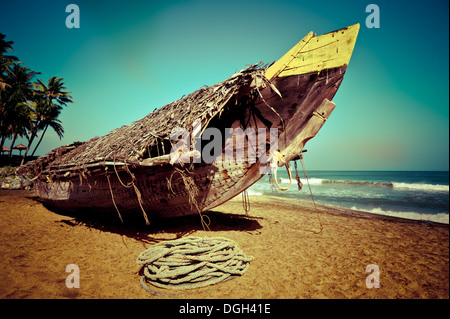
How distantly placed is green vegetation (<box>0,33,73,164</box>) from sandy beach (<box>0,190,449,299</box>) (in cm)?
2358

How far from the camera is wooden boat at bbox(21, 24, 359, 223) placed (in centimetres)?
370

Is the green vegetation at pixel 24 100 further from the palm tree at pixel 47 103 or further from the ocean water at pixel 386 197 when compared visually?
the ocean water at pixel 386 197

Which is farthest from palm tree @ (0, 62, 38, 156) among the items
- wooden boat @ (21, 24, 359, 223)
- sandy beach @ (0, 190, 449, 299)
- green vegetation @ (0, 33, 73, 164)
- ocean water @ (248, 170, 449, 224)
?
ocean water @ (248, 170, 449, 224)

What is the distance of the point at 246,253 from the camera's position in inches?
150

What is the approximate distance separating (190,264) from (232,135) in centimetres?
300

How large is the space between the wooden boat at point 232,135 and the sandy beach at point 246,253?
971 mm

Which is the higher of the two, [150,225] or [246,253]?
[150,225]

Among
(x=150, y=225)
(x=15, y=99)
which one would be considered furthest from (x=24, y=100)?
(x=150, y=225)

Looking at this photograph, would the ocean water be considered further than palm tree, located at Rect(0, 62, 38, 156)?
No

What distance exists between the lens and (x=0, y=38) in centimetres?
1895

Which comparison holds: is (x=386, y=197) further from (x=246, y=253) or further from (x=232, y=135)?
(x=232, y=135)

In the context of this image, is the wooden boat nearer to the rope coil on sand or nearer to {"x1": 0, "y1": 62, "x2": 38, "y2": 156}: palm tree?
the rope coil on sand

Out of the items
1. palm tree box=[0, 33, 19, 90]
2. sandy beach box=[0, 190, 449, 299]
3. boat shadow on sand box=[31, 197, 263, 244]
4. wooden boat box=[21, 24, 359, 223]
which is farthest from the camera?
palm tree box=[0, 33, 19, 90]
